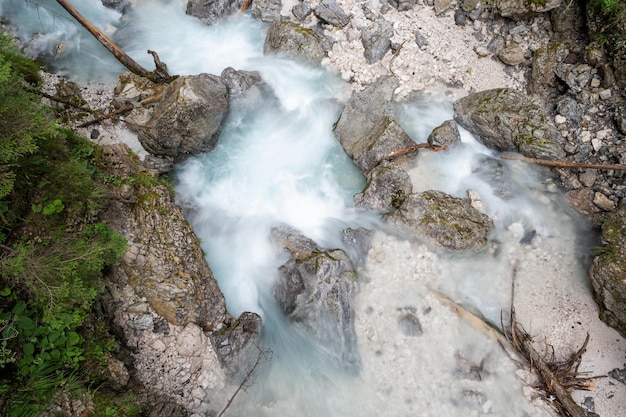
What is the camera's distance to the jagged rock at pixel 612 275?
6520 mm

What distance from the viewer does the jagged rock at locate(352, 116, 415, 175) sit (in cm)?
800

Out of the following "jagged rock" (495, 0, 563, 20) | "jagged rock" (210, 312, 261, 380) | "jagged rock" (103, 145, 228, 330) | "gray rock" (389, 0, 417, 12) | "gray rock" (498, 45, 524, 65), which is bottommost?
"jagged rock" (210, 312, 261, 380)

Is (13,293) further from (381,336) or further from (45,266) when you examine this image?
(381,336)

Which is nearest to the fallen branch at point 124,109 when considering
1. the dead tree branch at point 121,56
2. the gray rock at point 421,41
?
the dead tree branch at point 121,56

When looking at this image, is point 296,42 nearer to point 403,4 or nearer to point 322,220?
point 403,4

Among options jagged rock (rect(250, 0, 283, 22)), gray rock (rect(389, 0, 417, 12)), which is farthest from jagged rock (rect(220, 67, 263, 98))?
gray rock (rect(389, 0, 417, 12))

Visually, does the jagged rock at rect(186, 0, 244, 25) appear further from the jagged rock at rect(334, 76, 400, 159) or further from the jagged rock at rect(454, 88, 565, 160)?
the jagged rock at rect(454, 88, 565, 160)

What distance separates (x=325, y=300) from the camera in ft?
22.1

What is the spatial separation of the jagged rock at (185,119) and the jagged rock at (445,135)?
14.4 feet

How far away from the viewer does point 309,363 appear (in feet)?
22.0

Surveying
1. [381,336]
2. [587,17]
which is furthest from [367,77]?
[381,336]

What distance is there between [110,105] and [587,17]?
31.9 feet

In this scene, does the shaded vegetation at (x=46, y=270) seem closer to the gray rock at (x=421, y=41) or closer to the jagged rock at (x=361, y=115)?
the jagged rock at (x=361, y=115)

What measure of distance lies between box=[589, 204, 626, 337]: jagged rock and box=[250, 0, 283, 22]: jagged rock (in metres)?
8.35
